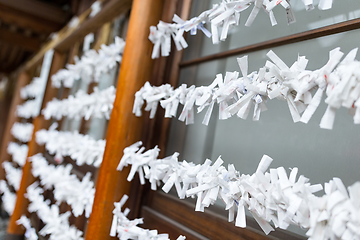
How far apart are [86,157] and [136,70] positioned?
411 millimetres

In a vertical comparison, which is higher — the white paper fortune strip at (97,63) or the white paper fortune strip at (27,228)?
the white paper fortune strip at (97,63)

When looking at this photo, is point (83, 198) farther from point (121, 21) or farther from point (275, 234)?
point (121, 21)

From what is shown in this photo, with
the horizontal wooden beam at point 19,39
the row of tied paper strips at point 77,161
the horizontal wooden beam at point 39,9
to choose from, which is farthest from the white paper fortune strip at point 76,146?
the horizontal wooden beam at point 19,39

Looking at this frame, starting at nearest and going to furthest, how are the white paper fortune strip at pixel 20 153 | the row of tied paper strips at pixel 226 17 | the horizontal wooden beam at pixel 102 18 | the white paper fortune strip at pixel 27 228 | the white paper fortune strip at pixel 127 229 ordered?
the row of tied paper strips at pixel 226 17, the white paper fortune strip at pixel 127 229, the horizontal wooden beam at pixel 102 18, the white paper fortune strip at pixel 27 228, the white paper fortune strip at pixel 20 153

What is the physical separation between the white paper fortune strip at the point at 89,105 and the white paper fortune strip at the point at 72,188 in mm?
251

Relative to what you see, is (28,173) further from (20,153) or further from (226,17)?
(226,17)

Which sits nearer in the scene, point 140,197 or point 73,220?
point 140,197

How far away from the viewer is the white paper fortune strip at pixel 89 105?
105cm

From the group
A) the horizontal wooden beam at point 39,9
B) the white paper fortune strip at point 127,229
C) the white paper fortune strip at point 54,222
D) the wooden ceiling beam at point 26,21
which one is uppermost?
the horizontal wooden beam at point 39,9

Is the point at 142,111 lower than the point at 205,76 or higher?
lower

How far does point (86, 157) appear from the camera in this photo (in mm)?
1112

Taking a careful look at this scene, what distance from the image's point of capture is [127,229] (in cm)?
79

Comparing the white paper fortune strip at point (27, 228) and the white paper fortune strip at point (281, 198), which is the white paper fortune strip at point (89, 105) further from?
the white paper fortune strip at point (27, 228)

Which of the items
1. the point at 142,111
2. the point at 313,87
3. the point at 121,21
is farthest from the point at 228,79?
the point at 121,21
